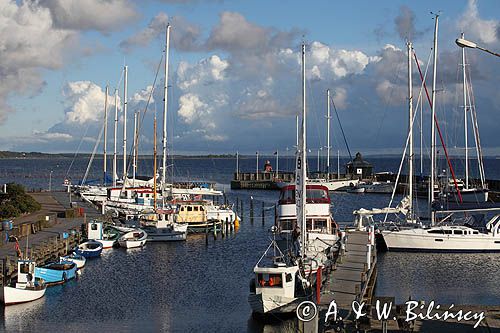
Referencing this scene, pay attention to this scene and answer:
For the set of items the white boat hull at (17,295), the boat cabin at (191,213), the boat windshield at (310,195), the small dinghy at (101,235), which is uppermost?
the boat windshield at (310,195)

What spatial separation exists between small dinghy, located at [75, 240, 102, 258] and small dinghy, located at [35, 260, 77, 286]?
21.4ft

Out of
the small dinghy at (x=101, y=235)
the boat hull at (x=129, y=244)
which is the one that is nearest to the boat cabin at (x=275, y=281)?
the boat hull at (x=129, y=244)

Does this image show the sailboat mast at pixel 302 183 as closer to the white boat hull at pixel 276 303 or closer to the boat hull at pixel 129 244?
the white boat hull at pixel 276 303

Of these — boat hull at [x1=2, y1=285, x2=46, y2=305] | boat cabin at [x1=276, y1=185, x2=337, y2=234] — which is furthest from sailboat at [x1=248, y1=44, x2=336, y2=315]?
boat hull at [x1=2, y1=285, x2=46, y2=305]

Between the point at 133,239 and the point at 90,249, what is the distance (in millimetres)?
5741

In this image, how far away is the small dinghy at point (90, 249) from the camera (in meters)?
50.4

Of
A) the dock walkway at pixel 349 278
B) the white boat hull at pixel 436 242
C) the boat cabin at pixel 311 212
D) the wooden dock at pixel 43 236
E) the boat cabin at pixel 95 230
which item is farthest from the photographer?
the boat cabin at pixel 95 230

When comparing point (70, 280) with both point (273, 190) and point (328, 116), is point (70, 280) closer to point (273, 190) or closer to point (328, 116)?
point (328, 116)

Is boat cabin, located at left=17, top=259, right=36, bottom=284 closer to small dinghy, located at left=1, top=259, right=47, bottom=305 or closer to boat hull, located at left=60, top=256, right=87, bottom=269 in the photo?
small dinghy, located at left=1, top=259, right=47, bottom=305

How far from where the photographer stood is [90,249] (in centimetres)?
5119

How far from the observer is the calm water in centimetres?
3388

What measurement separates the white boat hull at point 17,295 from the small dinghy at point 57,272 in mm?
2748

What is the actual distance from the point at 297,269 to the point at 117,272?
16.8 m

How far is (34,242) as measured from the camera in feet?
163
